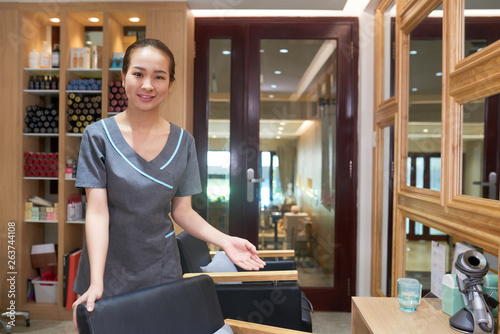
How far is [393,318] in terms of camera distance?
1858 mm

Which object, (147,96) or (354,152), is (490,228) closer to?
(147,96)

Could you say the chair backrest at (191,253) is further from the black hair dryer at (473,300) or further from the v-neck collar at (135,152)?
the black hair dryer at (473,300)

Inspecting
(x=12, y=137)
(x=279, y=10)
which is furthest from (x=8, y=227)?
(x=279, y=10)

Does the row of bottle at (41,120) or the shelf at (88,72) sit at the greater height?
the shelf at (88,72)

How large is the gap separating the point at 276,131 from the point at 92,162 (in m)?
2.93

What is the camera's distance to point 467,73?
1980 mm

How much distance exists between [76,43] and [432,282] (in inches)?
135

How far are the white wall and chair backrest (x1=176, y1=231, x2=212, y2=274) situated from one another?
1.53 meters

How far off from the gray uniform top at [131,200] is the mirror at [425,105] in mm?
1452

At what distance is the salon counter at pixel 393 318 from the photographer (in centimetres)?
173

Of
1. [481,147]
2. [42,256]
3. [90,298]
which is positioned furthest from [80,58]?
[481,147]

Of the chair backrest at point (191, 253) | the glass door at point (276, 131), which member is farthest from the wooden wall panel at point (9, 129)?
the chair backrest at point (191, 253)

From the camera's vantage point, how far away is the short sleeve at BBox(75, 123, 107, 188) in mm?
1375

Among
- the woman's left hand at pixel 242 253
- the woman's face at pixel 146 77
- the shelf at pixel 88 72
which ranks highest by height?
the shelf at pixel 88 72
